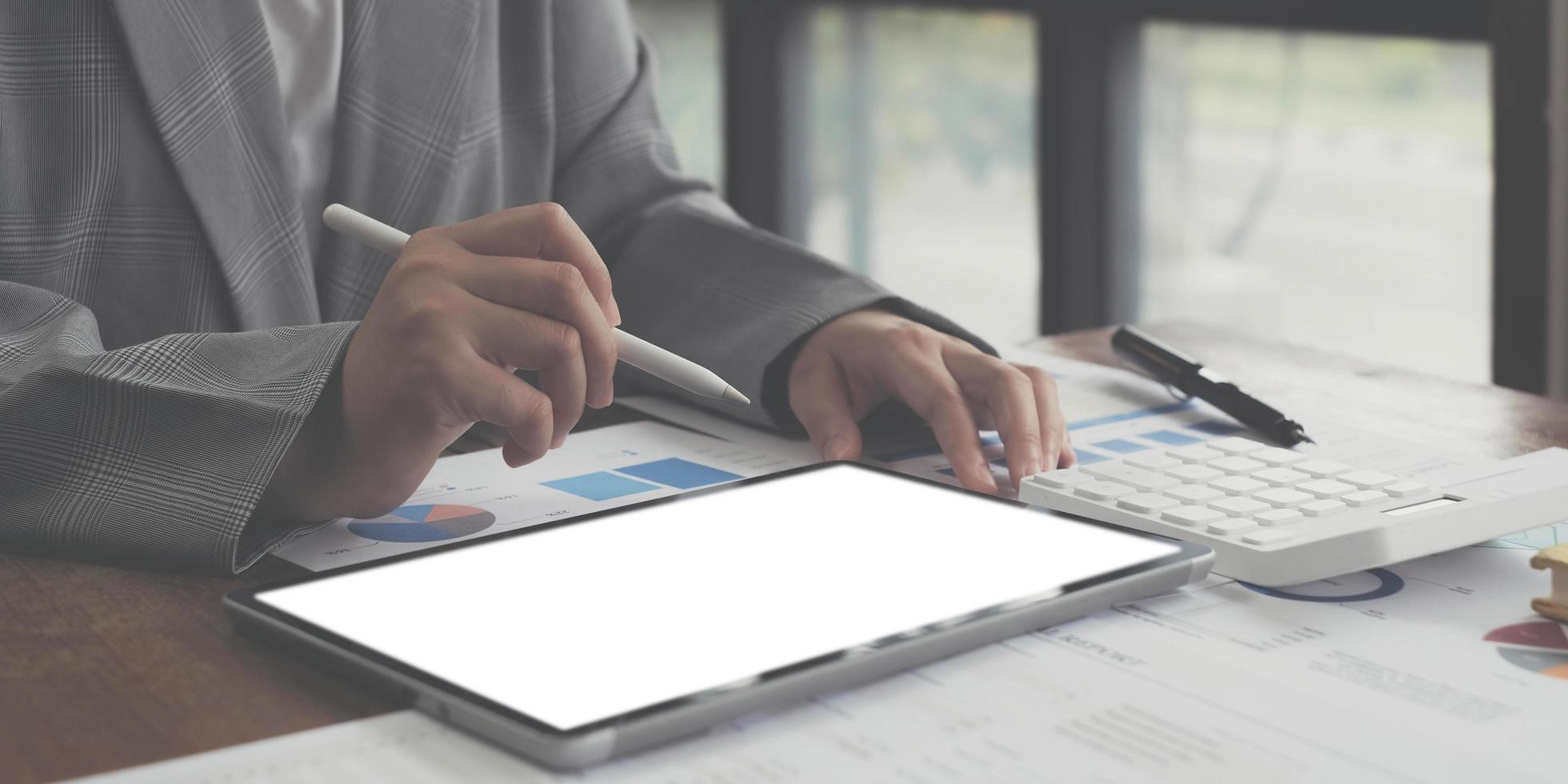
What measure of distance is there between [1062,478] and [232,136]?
1.59 ft

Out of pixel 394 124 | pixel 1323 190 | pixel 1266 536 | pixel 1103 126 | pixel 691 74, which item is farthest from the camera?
pixel 691 74

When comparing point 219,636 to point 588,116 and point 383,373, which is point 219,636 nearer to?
point 383,373

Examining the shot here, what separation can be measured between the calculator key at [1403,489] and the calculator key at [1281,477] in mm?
32

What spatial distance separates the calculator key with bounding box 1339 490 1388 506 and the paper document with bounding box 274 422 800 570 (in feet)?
0.83

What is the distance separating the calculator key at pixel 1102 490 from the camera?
54cm

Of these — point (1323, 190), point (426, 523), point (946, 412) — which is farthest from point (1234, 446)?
point (1323, 190)

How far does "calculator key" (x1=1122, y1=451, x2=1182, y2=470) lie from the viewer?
1.89ft

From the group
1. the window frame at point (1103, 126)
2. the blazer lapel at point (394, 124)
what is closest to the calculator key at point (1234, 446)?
the blazer lapel at point (394, 124)

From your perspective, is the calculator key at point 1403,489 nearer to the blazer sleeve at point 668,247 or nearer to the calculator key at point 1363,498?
the calculator key at point 1363,498

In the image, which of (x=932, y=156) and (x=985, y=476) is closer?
(x=985, y=476)

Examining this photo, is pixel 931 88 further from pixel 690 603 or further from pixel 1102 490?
pixel 690 603

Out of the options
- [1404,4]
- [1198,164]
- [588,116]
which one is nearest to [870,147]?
[1198,164]

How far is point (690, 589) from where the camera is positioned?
17.1 inches

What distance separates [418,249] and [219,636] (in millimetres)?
164
